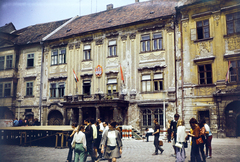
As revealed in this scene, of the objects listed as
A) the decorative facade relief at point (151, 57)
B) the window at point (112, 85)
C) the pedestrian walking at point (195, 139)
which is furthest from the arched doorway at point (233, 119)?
the pedestrian walking at point (195, 139)

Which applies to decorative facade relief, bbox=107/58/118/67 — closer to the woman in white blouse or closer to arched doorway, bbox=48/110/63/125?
arched doorway, bbox=48/110/63/125

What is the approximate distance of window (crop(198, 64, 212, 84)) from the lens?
69.8ft

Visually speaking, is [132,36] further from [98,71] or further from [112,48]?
[98,71]

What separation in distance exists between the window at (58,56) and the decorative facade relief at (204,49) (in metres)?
15.2

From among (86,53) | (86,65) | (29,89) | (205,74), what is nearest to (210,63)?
(205,74)

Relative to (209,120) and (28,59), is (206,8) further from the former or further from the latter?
(28,59)

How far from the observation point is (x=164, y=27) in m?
23.8

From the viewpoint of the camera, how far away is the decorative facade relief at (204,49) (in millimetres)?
21391

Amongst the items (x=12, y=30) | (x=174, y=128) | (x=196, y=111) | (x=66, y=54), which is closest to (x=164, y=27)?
(x=196, y=111)

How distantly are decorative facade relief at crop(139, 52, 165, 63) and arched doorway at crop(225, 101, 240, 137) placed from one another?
23.8 ft

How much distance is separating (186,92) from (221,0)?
317 inches

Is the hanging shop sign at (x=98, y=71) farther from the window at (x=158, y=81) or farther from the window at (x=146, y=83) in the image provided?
the window at (x=158, y=81)

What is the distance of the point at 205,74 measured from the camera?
21.4 m

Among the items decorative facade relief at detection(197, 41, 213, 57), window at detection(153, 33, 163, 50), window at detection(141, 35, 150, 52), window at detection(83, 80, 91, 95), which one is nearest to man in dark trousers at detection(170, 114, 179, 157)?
decorative facade relief at detection(197, 41, 213, 57)
